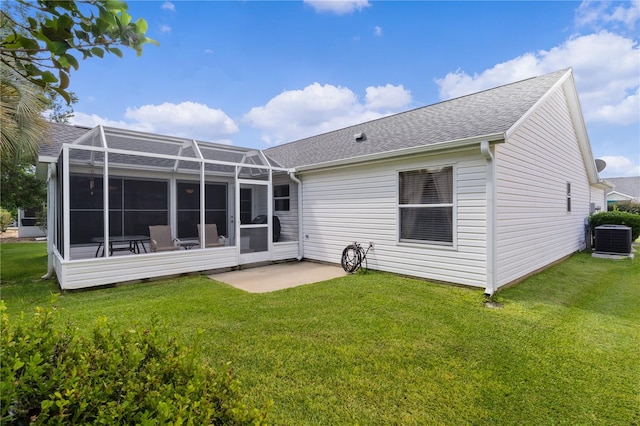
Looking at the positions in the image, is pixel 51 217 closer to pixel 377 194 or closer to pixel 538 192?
pixel 377 194

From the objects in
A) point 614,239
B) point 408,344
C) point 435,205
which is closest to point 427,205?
point 435,205

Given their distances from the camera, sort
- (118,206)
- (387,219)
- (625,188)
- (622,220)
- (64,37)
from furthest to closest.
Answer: (625,188), (622,220), (118,206), (387,219), (64,37)

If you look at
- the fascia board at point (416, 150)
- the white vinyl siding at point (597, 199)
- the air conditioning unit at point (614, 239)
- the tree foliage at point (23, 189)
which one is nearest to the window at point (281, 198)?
the fascia board at point (416, 150)

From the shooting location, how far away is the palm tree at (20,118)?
578 centimetres

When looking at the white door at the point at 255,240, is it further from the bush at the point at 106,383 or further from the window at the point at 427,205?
the bush at the point at 106,383

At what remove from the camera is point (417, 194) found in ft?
22.0

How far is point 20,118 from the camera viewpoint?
635 centimetres

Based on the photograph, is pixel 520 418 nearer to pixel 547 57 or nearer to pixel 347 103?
pixel 547 57

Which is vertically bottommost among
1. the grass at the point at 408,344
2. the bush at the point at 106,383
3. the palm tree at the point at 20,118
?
the grass at the point at 408,344

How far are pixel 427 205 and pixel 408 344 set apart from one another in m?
3.54

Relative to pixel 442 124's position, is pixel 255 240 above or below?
below

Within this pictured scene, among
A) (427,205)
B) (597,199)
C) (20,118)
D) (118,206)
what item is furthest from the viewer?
(597,199)

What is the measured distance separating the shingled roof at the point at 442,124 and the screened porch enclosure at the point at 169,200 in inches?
70.1

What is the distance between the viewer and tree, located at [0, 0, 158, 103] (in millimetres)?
1057
